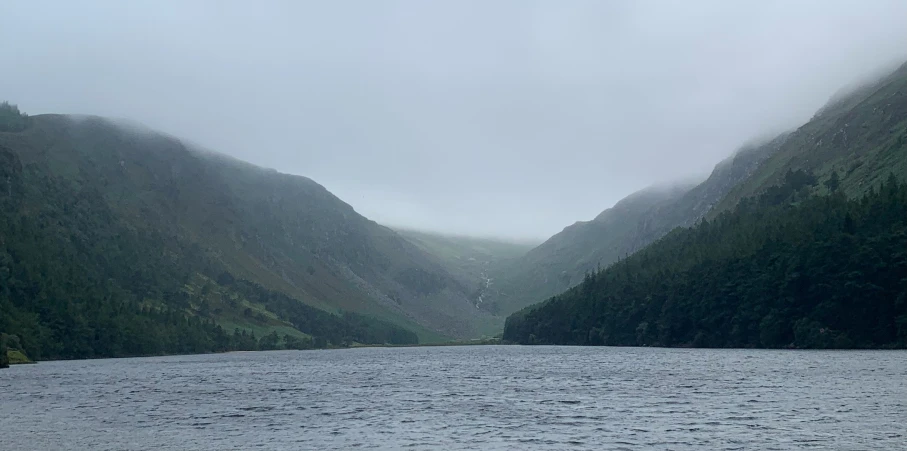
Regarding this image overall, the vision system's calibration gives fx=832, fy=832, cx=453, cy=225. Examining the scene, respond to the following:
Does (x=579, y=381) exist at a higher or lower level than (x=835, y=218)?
lower

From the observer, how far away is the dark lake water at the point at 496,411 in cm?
5653

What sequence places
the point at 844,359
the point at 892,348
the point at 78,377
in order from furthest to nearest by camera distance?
the point at 892,348 → the point at 78,377 → the point at 844,359

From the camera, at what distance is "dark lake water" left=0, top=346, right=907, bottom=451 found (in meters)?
56.5

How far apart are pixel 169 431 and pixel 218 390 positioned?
4569 centimetres

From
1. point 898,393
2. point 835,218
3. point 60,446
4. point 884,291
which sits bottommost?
point 60,446

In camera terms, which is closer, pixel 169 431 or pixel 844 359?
pixel 169 431

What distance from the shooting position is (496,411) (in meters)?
75.8

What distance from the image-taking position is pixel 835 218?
176 m

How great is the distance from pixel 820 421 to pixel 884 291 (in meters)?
105

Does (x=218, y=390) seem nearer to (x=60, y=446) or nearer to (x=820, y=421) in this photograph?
(x=60, y=446)

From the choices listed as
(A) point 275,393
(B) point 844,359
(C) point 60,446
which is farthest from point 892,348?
(C) point 60,446

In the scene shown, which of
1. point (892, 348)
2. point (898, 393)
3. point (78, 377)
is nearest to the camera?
point (898, 393)

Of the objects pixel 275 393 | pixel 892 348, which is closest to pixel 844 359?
pixel 892 348

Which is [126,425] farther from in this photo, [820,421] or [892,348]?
[892,348]
